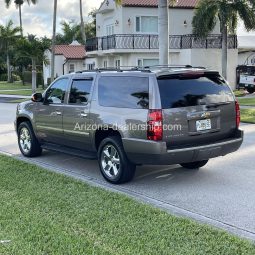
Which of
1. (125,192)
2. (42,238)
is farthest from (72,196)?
(42,238)

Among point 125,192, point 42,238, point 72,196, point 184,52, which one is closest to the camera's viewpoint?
point 42,238

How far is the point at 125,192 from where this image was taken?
6918 mm

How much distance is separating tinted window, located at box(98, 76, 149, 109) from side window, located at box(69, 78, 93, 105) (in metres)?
0.35

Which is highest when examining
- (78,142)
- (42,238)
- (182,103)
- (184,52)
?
(184,52)

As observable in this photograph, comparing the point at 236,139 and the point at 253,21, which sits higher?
the point at 253,21

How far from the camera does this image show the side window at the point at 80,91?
8055mm

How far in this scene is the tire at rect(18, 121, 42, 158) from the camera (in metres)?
9.57

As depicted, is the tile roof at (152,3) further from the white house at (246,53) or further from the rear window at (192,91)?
the rear window at (192,91)

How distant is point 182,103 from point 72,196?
6.91 ft

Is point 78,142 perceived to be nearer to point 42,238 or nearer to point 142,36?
point 42,238

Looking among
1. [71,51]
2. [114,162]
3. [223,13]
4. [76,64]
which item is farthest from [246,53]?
[114,162]

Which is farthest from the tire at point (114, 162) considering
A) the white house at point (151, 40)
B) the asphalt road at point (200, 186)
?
the white house at point (151, 40)

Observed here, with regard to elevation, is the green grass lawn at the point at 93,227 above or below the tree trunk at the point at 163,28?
below

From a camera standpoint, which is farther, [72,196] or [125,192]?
[125,192]
